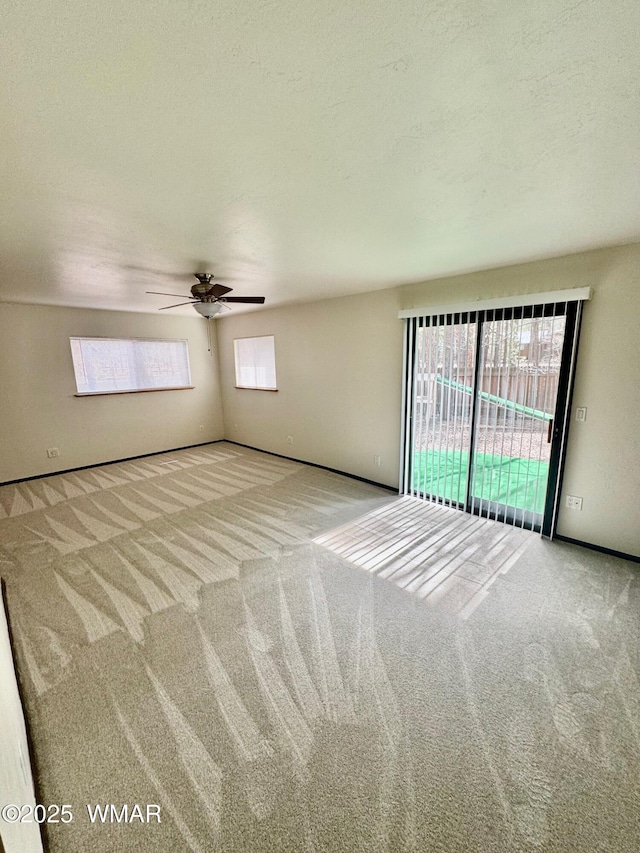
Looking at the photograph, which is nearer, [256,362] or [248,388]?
[256,362]

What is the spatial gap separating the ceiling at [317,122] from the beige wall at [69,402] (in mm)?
2681

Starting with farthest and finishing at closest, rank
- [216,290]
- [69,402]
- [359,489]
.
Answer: [69,402] < [359,489] < [216,290]

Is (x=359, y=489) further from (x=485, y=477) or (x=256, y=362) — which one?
(x=256, y=362)

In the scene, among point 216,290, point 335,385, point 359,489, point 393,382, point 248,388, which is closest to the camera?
point 216,290

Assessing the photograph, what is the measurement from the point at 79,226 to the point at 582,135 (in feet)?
7.98

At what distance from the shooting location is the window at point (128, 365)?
4.91m

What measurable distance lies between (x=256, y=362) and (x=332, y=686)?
15.9ft

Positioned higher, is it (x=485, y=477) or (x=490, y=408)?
(x=490, y=408)

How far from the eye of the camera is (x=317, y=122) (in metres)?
1.15

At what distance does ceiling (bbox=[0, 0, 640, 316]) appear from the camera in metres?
0.82

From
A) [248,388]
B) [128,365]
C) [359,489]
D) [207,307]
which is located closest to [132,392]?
[128,365]

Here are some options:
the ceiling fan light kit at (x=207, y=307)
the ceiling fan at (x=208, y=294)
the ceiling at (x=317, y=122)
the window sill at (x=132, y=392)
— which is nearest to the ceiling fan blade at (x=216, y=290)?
the ceiling fan at (x=208, y=294)

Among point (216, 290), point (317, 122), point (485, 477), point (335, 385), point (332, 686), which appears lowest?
point (332, 686)

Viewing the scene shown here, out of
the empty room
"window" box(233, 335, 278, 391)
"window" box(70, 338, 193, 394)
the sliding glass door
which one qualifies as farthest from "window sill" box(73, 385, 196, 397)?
the sliding glass door
